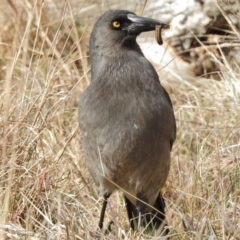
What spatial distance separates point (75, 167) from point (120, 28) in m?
1.02

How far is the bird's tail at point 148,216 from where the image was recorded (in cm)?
453

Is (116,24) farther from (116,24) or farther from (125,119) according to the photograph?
(125,119)

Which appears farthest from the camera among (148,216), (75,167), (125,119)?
(75,167)

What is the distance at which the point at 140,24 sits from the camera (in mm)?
4562

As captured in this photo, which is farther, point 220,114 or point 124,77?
point 220,114

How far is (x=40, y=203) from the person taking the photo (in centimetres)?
443

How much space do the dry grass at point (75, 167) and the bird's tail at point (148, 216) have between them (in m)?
0.06

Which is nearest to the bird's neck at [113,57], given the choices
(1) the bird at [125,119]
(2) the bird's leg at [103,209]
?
(1) the bird at [125,119]

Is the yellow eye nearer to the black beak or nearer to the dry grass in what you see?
the black beak

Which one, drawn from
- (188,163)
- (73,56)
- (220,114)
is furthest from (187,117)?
(73,56)

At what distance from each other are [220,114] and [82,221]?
1780 millimetres

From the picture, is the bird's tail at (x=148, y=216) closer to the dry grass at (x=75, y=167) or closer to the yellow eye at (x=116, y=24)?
the dry grass at (x=75, y=167)

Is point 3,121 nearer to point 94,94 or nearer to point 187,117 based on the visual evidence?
point 94,94

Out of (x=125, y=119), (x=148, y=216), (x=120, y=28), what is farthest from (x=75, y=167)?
(x=120, y=28)
